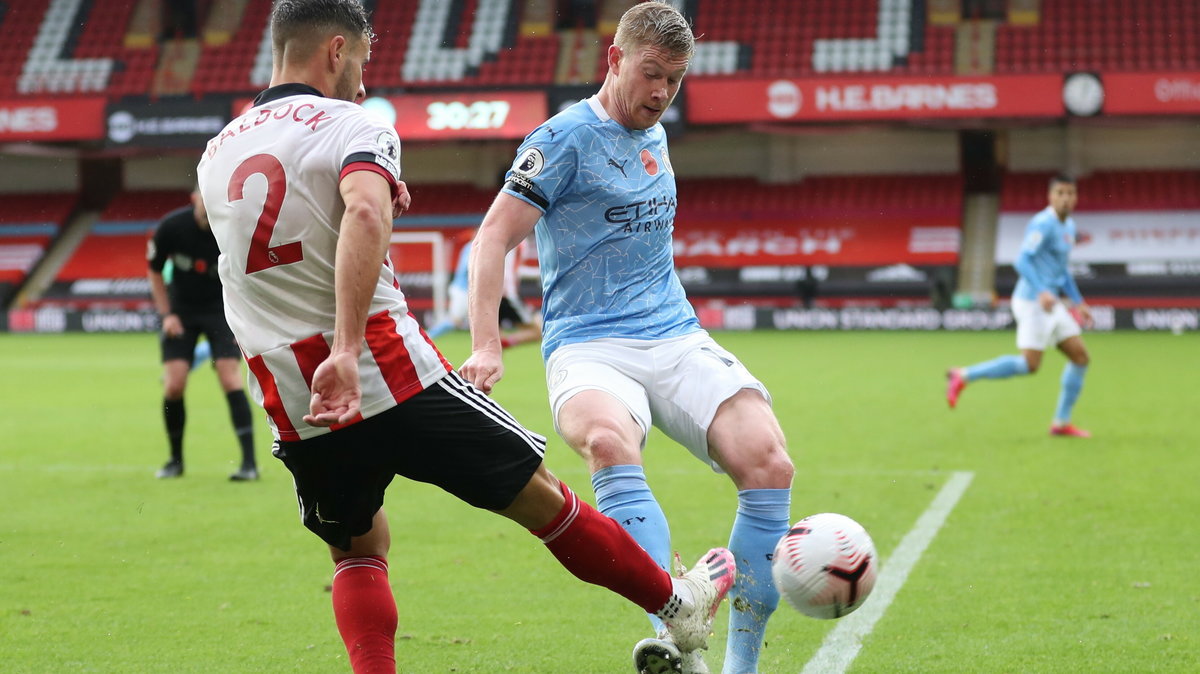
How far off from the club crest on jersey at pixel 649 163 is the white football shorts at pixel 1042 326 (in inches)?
271

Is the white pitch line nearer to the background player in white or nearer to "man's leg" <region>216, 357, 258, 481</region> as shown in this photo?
the background player in white

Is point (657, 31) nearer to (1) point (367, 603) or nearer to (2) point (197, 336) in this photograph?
(1) point (367, 603)

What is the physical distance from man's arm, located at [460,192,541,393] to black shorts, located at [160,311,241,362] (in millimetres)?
4834

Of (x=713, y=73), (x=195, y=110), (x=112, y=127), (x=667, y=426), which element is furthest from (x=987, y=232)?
(x=667, y=426)

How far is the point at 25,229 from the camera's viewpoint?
32.2 meters

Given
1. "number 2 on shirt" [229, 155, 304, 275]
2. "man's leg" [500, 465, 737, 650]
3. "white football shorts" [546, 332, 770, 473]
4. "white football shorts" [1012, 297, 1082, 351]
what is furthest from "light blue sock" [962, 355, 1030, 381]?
"number 2 on shirt" [229, 155, 304, 275]

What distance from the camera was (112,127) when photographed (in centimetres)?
2844

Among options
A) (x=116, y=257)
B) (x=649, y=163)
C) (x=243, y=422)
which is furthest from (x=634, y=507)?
(x=116, y=257)

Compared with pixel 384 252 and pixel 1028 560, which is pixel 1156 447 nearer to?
pixel 1028 560

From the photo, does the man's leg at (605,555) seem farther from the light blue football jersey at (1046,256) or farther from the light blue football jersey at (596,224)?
the light blue football jersey at (1046,256)

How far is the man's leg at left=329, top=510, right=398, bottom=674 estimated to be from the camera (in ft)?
11.5

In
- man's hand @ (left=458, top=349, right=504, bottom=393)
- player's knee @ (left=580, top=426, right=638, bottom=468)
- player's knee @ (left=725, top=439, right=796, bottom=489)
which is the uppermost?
man's hand @ (left=458, top=349, right=504, bottom=393)

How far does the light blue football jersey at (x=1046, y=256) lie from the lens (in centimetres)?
1064

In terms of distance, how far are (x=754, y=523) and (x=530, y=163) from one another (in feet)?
4.11
